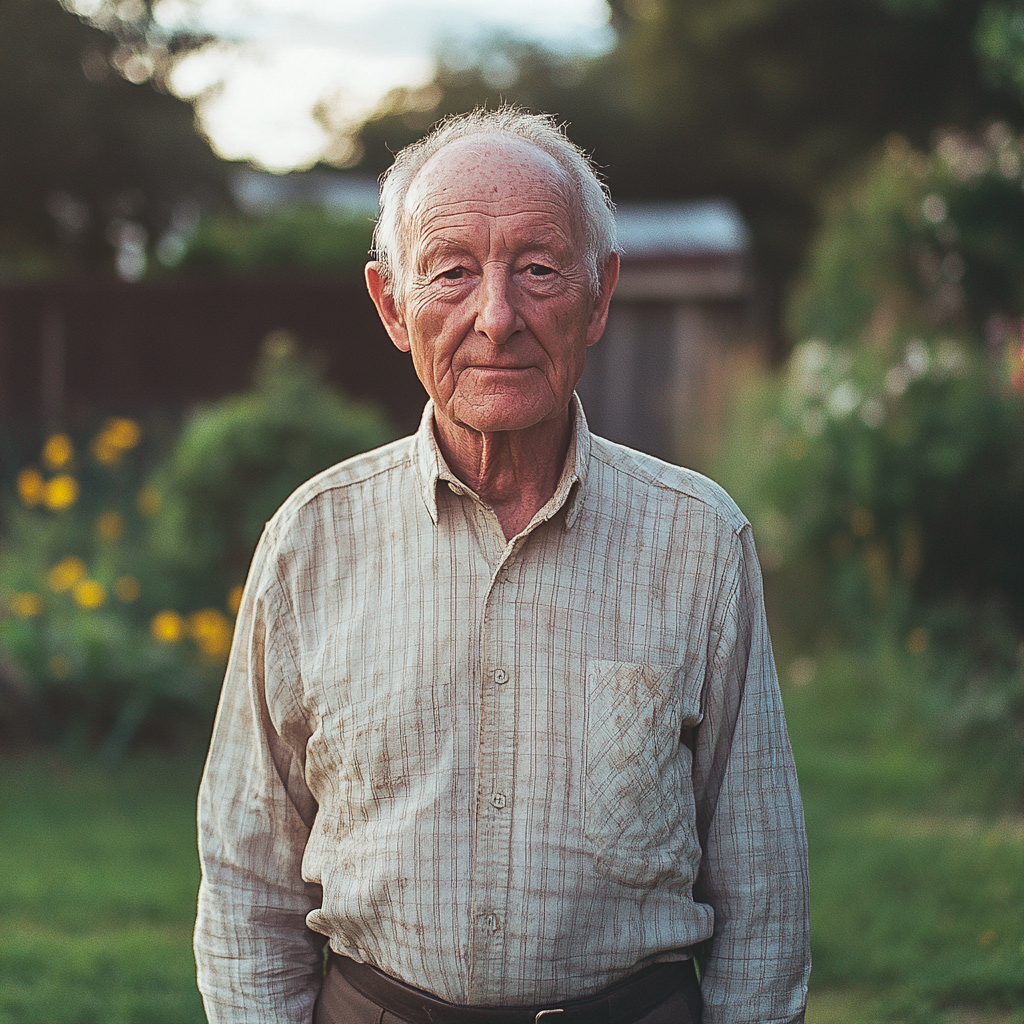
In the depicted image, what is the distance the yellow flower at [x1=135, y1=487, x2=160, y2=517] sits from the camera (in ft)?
19.1

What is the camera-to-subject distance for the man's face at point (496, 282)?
1614 millimetres

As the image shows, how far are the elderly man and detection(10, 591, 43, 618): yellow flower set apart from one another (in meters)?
3.62

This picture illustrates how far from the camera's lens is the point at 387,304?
5.93 feet

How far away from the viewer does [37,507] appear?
7098 millimetres

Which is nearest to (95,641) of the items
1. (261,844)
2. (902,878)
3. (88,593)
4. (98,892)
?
(88,593)

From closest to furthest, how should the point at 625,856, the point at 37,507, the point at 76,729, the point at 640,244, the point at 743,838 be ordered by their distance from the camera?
the point at 625,856 < the point at 743,838 < the point at 76,729 < the point at 37,507 < the point at 640,244

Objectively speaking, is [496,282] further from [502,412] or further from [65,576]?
[65,576]

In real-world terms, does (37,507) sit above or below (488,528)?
above

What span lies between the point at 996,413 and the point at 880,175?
135 inches

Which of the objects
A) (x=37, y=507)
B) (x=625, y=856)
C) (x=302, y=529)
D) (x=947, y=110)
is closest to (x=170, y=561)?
(x=37, y=507)

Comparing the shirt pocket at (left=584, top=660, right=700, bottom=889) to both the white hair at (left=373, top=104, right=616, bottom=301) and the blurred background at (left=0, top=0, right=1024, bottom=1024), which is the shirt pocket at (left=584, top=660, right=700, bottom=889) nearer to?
the white hair at (left=373, top=104, right=616, bottom=301)

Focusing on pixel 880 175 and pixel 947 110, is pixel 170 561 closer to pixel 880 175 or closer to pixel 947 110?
pixel 880 175

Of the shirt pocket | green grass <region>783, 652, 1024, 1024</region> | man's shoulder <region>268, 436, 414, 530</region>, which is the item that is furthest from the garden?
man's shoulder <region>268, 436, 414, 530</region>

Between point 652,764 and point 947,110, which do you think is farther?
point 947,110
